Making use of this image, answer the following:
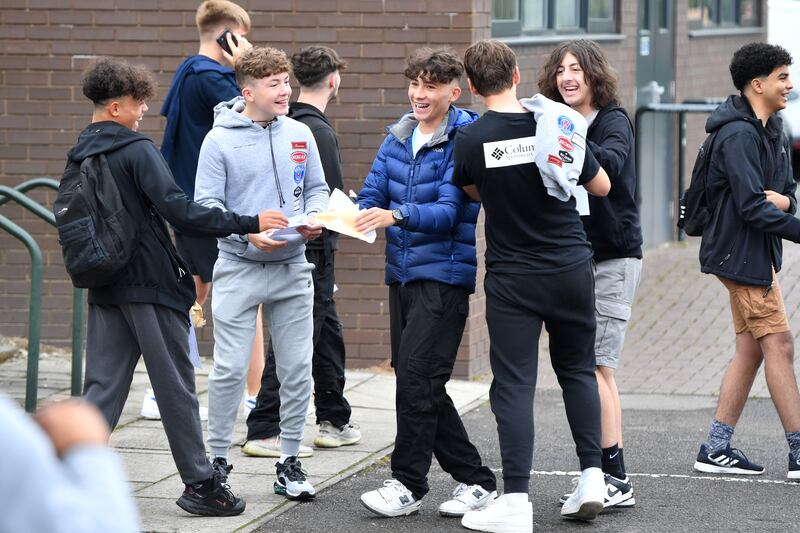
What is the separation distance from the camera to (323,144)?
21.1ft

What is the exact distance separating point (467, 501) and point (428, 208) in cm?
118

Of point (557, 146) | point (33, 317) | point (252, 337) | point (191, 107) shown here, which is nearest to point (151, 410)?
point (33, 317)

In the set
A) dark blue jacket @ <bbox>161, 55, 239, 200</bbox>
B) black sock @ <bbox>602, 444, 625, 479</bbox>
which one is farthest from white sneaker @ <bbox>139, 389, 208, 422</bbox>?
black sock @ <bbox>602, 444, 625, 479</bbox>

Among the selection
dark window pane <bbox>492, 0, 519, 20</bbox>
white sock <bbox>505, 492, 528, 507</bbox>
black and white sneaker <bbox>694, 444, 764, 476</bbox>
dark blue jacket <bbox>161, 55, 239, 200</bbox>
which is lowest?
black and white sneaker <bbox>694, 444, 764, 476</bbox>

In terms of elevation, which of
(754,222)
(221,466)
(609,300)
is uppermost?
(754,222)

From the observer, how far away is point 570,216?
17.0 feet

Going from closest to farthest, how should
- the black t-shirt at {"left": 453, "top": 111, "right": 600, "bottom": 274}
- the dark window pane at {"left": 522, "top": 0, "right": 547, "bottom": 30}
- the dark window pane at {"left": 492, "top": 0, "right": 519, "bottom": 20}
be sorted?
the black t-shirt at {"left": 453, "top": 111, "right": 600, "bottom": 274} < the dark window pane at {"left": 492, "top": 0, "right": 519, "bottom": 20} < the dark window pane at {"left": 522, "top": 0, "right": 547, "bottom": 30}

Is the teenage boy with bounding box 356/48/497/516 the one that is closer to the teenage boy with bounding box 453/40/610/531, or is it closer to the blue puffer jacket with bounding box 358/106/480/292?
the blue puffer jacket with bounding box 358/106/480/292

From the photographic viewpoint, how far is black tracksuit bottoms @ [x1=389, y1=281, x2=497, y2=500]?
5.39m

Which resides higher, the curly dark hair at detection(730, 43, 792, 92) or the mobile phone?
the mobile phone

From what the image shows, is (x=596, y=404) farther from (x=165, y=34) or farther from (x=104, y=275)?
(x=165, y=34)

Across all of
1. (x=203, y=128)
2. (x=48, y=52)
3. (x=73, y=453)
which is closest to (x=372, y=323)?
(x=203, y=128)

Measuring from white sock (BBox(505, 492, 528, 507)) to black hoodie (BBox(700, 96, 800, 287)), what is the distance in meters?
1.52

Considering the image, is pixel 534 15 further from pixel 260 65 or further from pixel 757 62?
pixel 260 65
